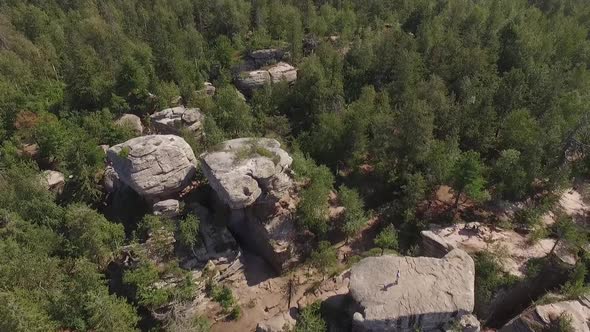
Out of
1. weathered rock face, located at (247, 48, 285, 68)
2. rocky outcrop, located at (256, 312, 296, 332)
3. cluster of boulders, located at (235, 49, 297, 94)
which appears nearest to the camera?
rocky outcrop, located at (256, 312, 296, 332)

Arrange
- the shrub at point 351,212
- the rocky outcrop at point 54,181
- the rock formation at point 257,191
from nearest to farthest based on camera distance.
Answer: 1. the rock formation at point 257,191
2. the shrub at point 351,212
3. the rocky outcrop at point 54,181

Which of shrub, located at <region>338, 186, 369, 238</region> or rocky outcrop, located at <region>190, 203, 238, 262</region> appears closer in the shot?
rocky outcrop, located at <region>190, 203, 238, 262</region>

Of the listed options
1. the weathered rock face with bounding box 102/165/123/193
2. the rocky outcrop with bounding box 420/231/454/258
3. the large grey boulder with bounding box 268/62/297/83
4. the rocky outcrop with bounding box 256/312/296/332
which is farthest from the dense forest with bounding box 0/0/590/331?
the rocky outcrop with bounding box 256/312/296/332

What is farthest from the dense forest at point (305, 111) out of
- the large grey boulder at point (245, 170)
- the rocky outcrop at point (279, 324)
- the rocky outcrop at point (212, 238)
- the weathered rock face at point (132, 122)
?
the rocky outcrop at point (279, 324)

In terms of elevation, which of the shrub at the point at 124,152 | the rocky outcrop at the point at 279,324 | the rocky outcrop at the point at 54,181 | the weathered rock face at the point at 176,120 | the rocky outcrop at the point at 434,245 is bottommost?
the rocky outcrop at the point at 54,181

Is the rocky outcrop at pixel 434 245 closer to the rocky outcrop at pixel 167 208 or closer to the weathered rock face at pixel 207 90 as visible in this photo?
the rocky outcrop at pixel 167 208

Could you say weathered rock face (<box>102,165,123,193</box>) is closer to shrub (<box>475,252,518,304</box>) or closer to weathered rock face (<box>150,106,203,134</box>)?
weathered rock face (<box>150,106,203,134</box>)

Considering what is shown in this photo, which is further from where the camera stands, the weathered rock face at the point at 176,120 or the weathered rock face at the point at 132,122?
the weathered rock face at the point at 132,122
